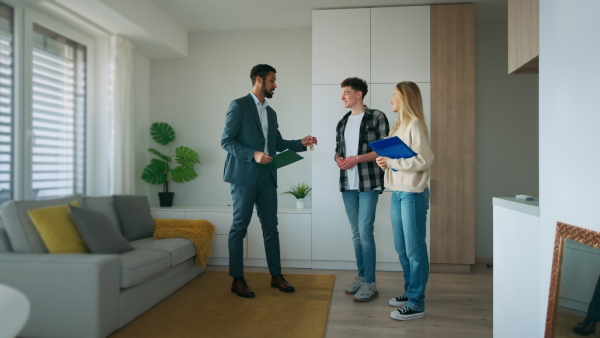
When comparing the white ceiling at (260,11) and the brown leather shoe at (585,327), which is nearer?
the brown leather shoe at (585,327)

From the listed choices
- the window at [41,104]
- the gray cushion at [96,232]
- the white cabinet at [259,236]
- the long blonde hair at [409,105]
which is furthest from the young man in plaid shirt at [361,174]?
the window at [41,104]

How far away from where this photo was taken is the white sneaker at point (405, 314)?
291 centimetres

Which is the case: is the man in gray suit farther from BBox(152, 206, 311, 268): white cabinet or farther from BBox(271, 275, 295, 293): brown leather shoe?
BBox(152, 206, 311, 268): white cabinet

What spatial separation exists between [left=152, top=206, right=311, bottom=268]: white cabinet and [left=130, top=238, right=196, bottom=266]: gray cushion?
2.41 ft

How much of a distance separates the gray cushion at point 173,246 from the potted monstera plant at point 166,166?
1255mm

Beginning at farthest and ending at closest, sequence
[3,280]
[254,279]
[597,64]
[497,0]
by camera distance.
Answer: [497,0] → [254,279] → [3,280] → [597,64]

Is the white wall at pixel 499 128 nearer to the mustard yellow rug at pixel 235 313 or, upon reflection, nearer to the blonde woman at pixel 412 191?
the mustard yellow rug at pixel 235 313

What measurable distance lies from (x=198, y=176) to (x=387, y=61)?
2455 mm

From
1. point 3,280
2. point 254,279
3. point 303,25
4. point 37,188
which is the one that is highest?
point 303,25

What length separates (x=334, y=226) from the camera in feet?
14.8

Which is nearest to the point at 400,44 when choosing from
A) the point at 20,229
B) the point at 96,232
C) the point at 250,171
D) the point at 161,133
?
the point at 250,171

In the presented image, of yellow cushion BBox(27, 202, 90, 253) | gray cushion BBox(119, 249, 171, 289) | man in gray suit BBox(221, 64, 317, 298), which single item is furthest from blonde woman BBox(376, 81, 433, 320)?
yellow cushion BBox(27, 202, 90, 253)

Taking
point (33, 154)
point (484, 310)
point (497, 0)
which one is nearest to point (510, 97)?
point (497, 0)

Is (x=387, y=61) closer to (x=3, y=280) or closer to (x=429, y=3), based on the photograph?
(x=429, y=3)
